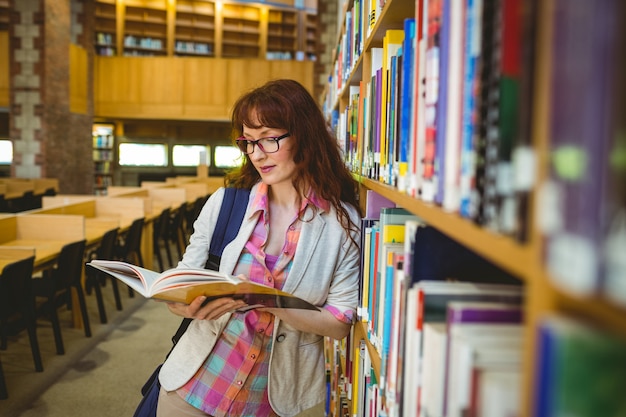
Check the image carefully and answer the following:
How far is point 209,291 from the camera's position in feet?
4.63

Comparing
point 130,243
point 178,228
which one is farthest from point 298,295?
point 178,228

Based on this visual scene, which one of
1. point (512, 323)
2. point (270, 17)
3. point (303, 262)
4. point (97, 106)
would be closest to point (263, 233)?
point (303, 262)

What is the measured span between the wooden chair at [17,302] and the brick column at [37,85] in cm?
760

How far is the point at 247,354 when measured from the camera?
1.68m

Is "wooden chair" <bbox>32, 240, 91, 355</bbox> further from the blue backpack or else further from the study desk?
the blue backpack

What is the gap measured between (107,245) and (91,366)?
4.33ft

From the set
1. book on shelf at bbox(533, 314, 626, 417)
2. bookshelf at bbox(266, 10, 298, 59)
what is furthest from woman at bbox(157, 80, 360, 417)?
bookshelf at bbox(266, 10, 298, 59)

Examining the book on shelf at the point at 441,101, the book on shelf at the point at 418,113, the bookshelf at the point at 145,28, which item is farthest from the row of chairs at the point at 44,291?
the bookshelf at the point at 145,28

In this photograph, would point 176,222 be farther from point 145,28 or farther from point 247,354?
point 145,28

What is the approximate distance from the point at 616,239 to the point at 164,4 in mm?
15507

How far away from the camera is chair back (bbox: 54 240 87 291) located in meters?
4.43

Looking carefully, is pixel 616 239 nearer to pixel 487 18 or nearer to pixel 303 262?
pixel 487 18

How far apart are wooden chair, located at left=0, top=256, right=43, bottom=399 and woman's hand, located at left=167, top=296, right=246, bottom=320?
245cm

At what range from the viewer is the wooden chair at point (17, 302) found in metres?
3.57
